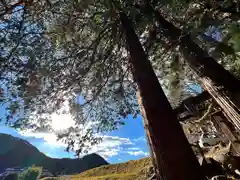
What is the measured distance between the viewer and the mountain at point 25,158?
6328 centimetres

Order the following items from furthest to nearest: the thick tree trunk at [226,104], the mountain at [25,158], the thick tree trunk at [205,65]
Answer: the mountain at [25,158] < the thick tree trunk at [205,65] < the thick tree trunk at [226,104]

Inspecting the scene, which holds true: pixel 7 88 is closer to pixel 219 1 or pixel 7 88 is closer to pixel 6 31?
pixel 6 31

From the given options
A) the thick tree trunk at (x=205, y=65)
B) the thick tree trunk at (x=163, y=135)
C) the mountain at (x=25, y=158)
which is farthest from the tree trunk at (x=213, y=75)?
the mountain at (x=25, y=158)

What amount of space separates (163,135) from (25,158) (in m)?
86.6

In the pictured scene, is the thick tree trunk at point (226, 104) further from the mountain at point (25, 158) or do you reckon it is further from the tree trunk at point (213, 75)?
the mountain at point (25, 158)

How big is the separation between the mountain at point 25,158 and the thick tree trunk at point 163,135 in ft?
188

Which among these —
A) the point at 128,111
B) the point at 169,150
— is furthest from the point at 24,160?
the point at 169,150

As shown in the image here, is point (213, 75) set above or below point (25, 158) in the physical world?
below

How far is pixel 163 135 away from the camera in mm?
3629

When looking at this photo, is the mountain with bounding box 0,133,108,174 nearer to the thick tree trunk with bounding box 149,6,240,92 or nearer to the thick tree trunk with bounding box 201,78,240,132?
the thick tree trunk with bounding box 149,6,240,92

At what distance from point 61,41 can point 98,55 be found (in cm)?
122

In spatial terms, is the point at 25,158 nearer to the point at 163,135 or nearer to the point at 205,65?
the point at 205,65

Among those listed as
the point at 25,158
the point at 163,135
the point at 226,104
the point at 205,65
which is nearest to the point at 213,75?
the point at 205,65

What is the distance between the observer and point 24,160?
263 feet
